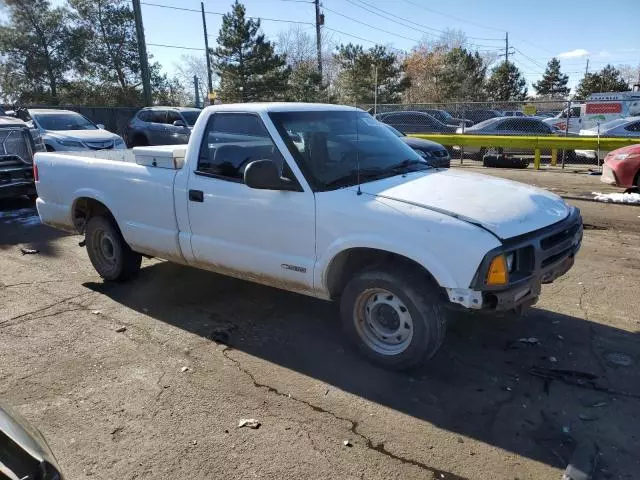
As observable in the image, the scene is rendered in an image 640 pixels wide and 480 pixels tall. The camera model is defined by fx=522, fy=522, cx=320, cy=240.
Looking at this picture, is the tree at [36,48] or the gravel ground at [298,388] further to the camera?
the tree at [36,48]

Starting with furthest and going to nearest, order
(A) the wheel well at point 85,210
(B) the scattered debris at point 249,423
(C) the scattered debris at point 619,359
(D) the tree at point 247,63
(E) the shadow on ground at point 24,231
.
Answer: (D) the tree at point 247,63
(E) the shadow on ground at point 24,231
(A) the wheel well at point 85,210
(C) the scattered debris at point 619,359
(B) the scattered debris at point 249,423

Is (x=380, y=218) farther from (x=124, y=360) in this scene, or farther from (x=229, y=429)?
(x=124, y=360)

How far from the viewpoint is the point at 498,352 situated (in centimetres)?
403

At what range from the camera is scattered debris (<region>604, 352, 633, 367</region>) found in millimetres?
3795

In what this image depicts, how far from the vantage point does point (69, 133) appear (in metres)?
13.1

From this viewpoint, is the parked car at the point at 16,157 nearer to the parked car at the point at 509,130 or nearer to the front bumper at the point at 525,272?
the front bumper at the point at 525,272

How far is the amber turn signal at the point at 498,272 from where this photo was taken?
3161 millimetres

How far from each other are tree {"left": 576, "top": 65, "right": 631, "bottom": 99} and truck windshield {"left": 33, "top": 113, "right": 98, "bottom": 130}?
53672mm

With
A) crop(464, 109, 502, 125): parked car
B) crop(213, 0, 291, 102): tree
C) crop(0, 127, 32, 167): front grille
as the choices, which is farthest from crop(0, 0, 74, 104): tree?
crop(0, 127, 32, 167): front grille

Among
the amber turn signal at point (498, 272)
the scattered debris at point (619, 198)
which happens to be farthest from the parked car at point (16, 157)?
the scattered debris at point (619, 198)

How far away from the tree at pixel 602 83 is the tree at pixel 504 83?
267 inches

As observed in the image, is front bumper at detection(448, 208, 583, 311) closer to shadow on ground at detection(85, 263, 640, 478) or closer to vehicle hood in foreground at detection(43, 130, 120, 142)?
shadow on ground at detection(85, 263, 640, 478)

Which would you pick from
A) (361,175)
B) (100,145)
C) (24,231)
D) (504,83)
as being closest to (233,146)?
(361,175)

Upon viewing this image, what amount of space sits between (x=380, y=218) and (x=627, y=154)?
8362 mm
